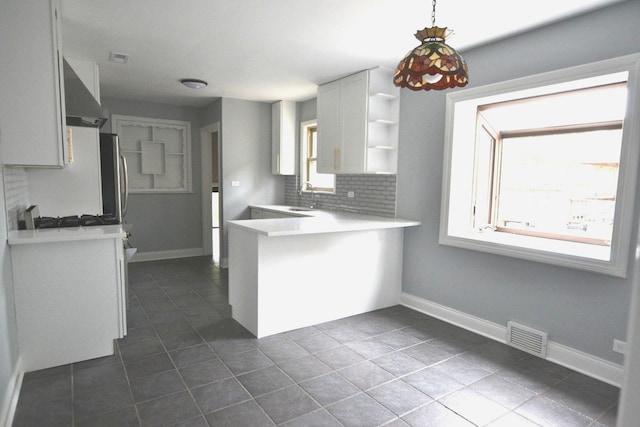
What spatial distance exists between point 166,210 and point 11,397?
4.21 meters

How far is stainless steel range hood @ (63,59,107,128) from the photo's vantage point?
270 cm

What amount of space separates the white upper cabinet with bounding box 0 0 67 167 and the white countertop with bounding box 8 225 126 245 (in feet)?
1.56

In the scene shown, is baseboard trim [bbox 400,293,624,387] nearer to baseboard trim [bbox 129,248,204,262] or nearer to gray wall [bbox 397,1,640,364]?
gray wall [bbox 397,1,640,364]

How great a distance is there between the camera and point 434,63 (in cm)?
178

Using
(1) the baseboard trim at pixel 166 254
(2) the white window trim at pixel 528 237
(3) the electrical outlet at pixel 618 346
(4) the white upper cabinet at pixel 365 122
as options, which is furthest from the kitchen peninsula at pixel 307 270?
(1) the baseboard trim at pixel 166 254

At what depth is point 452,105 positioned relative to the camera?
3.42 m

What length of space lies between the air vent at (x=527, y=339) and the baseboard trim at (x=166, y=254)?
16.2ft

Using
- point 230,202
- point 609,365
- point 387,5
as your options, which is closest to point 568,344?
point 609,365

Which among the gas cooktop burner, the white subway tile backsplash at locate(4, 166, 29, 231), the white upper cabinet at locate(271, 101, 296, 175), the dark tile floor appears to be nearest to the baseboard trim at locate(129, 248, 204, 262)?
the white upper cabinet at locate(271, 101, 296, 175)

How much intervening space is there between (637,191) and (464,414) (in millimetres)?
1727

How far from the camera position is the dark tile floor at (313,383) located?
84.0 inches

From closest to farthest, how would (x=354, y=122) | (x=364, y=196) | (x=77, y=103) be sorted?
(x=77, y=103)
(x=354, y=122)
(x=364, y=196)

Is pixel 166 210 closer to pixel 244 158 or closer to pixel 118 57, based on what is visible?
pixel 244 158

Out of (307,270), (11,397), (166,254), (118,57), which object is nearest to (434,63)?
(307,270)
